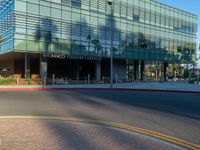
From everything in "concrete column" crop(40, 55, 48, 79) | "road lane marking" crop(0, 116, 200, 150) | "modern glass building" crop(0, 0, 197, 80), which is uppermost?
"modern glass building" crop(0, 0, 197, 80)

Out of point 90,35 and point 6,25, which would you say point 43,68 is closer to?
point 6,25

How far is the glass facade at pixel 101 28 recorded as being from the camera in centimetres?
3878

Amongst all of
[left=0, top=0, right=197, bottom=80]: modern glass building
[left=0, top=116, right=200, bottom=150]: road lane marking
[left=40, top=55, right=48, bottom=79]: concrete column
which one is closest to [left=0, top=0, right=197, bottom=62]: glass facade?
[left=0, top=0, right=197, bottom=80]: modern glass building

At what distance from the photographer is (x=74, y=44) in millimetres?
43531

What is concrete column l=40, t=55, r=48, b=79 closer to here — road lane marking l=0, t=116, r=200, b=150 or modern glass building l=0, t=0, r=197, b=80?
modern glass building l=0, t=0, r=197, b=80

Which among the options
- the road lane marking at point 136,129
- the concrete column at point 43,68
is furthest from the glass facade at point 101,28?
the road lane marking at point 136,129

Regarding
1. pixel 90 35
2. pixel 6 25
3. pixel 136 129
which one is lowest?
pixel 136 129

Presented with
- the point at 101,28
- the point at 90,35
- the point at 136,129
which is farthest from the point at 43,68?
the point at 136,129

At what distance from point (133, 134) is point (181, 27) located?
58.3 metres

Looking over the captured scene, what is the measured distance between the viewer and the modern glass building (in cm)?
3897

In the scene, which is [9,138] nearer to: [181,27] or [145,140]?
[145,140]

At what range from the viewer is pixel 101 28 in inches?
1850

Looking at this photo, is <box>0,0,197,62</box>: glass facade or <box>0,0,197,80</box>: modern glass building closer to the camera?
<box>0,0,197,62</box>: glass facade

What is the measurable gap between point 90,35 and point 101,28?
255cm
